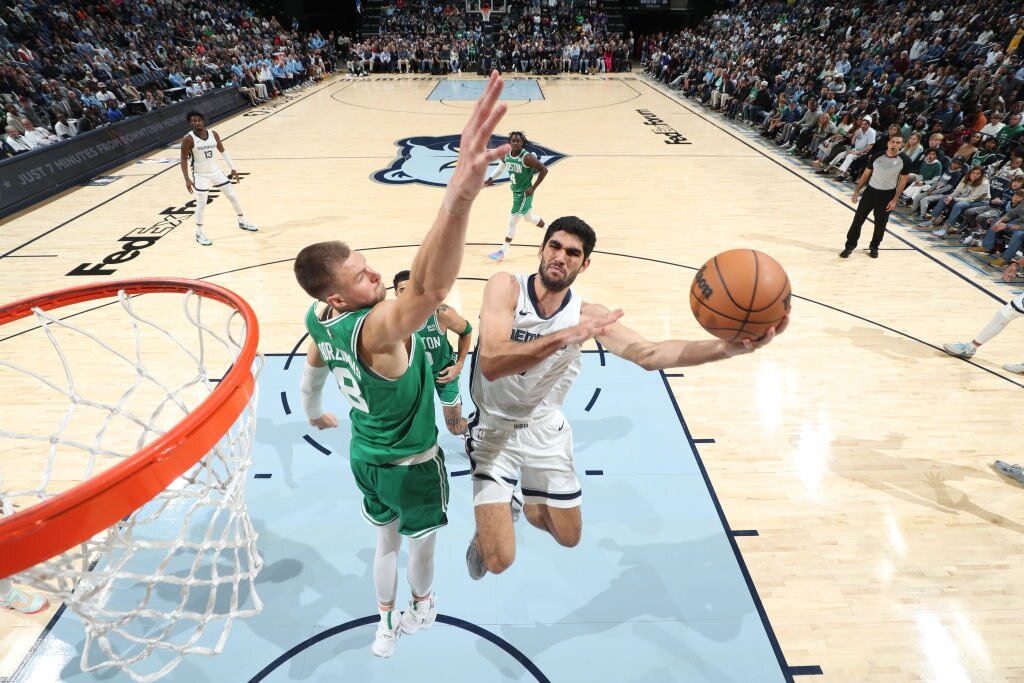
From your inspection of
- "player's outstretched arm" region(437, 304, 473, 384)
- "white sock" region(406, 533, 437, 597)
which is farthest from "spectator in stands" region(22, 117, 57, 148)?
"white sock" region(406, 533, 437, 597)

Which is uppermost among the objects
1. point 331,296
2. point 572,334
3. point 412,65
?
point 331,296

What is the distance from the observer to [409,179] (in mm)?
10828

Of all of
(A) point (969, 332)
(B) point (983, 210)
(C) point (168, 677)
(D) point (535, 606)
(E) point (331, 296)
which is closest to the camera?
(E) point (331, 296)

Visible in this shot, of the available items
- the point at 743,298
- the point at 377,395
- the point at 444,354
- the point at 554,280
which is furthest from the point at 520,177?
the point at 377,395

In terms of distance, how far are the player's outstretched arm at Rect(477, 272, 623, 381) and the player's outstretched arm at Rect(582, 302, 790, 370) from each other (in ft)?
0.54

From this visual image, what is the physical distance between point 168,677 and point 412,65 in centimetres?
2745

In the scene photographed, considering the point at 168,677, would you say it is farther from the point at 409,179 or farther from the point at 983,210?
the point at 983,210

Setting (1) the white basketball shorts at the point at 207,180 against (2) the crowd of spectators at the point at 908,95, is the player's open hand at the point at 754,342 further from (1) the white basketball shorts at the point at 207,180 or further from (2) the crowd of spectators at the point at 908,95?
(1) the white basketball shorts at the point at 207,180

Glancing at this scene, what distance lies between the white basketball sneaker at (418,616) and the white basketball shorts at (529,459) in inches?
23.1

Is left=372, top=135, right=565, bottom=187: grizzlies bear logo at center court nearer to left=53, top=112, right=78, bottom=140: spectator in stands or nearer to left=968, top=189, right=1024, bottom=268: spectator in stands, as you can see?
left=53, top=112, right=78, bottom=140: spectator in stands

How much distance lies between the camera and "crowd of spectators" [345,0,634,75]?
86.3 ft

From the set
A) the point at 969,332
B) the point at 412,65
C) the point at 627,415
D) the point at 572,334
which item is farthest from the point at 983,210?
the point at 412,65

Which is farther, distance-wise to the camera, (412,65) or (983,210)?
(412,65)

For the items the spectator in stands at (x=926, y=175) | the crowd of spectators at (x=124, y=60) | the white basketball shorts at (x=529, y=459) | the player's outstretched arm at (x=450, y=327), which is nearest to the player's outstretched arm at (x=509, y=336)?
the white basketball shorts at (x=529, y=459)
